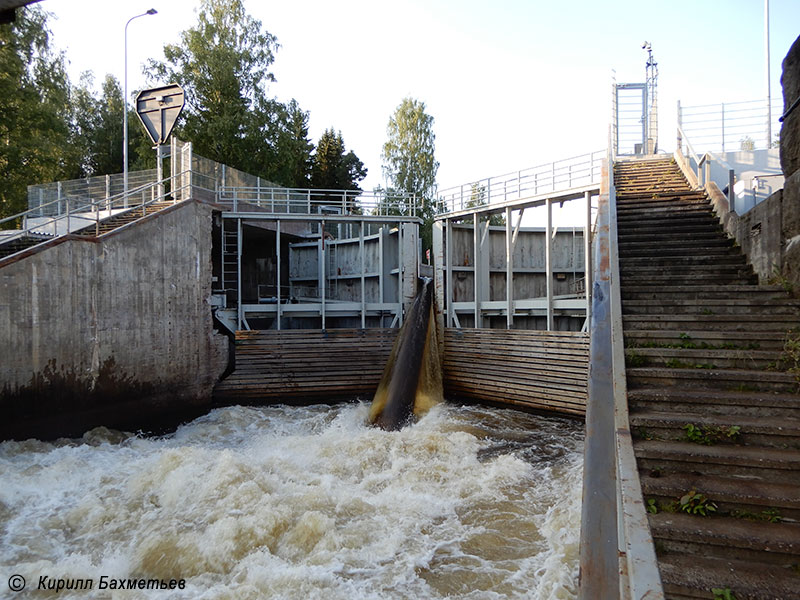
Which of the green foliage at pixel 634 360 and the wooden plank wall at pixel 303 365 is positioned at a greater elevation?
the green foliage at pixel 634 360

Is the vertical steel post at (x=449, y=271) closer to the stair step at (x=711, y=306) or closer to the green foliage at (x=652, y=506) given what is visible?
the stair step at (x=711, y=306)

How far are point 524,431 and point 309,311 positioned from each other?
25.6ft

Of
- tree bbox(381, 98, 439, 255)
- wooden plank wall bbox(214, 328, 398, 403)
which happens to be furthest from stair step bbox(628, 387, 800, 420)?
tree bbox(381, 98, 439, 255)

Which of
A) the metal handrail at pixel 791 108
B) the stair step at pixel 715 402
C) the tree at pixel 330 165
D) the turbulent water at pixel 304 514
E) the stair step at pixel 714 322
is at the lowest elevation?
the turbulent water at pixel 304 514

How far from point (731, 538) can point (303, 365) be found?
1140 cm

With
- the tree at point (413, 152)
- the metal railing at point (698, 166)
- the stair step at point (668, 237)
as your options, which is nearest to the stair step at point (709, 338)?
the stair step at point (668, 237)

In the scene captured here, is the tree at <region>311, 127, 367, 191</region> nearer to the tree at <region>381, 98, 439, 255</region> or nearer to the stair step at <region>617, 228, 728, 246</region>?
the tree at <region>381, 98, 439, 255</region>

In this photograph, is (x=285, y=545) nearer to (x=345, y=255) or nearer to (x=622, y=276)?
(x=622, y=276)

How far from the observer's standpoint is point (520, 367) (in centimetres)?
1227

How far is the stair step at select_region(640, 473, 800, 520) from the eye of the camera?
3211 mm

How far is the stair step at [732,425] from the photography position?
3.80 metres

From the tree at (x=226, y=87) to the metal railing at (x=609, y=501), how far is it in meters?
22.7

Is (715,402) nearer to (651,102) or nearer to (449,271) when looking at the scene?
(449,271)

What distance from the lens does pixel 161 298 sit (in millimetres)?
11500
